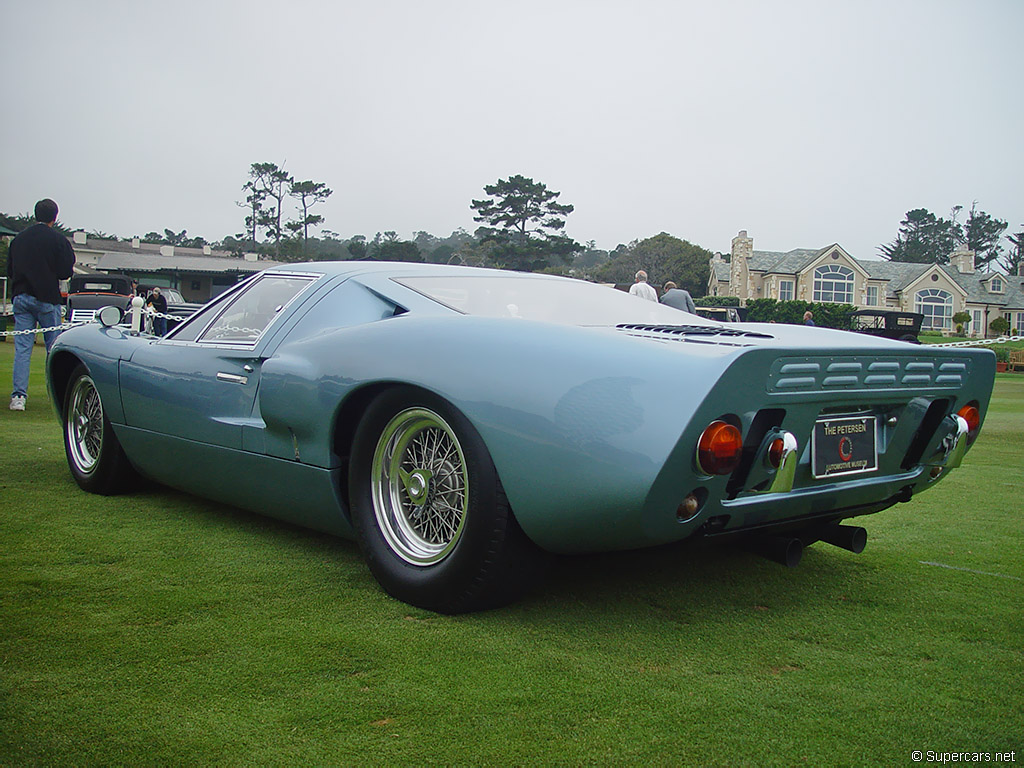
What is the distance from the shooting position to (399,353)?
278 cm

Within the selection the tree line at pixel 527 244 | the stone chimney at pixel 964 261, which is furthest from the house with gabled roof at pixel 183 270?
the stone chimney at pixel 964 261

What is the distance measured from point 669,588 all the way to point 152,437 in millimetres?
2295

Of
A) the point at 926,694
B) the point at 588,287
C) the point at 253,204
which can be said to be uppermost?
the point at 253,204

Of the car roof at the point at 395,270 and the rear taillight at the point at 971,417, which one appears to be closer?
the rear taillight at the point at 971,417

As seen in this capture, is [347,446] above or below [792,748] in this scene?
above

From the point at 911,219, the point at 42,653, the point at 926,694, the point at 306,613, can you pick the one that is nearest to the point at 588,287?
the point at 306,613

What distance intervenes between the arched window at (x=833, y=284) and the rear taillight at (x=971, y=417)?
62966 millimetres

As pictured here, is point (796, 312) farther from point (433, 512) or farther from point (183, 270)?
point (433, 512)

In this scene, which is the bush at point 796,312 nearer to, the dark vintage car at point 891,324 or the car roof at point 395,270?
the dark vintage car at point 891,324

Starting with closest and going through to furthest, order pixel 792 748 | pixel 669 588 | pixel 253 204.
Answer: pixel 792 748 → pixel 669 588 → pixel 253 204

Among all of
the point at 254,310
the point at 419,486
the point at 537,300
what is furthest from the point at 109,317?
the point at 419,486

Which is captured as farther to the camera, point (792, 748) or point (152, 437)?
point (152, 437)

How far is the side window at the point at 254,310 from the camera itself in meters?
3.60

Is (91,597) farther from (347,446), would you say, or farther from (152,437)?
(152,437)
